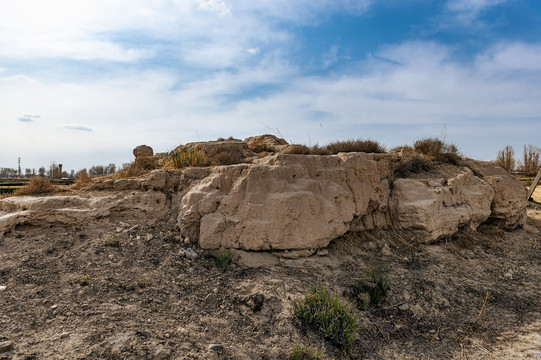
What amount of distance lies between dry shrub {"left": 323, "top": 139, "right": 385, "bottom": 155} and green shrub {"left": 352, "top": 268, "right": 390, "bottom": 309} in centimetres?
313

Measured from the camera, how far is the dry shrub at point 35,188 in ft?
20.7

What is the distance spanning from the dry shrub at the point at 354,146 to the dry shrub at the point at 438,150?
6.26ft

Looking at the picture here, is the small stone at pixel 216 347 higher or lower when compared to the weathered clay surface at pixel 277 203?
lower

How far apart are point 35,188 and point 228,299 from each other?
4691mm

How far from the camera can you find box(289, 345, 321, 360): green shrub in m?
3.55

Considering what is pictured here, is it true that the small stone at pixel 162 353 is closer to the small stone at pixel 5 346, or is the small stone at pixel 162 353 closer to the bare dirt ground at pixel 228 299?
the bare dirt ground at pixel 228 299

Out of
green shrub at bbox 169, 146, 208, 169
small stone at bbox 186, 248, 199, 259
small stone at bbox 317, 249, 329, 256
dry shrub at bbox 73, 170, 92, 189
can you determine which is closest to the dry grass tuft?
green shrub at bbox 169, 146, 208, 169

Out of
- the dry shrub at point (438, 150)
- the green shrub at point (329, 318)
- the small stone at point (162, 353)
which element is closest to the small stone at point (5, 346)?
the small stone at point (162, 353)

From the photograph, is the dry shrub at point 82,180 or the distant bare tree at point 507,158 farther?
the distant bare tree at point 507,158

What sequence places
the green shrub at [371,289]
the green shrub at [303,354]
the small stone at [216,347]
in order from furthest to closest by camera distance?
the green shrub at [371,289] < the green shrub at [303,354] < the small stone at [216,347]

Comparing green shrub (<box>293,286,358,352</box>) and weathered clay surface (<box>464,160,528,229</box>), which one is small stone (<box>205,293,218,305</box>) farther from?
weathered clay surface (<box>464,160,528,229</box>)

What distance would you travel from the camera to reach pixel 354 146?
762 cm

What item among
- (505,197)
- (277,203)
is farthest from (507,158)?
(277,203)

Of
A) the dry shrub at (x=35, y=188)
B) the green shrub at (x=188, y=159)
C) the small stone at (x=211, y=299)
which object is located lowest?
the small stone at (x=211, y=299)
